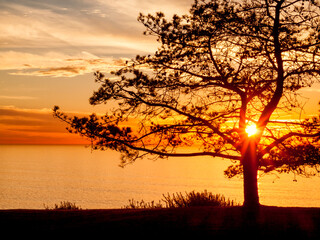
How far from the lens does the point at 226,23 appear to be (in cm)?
1270

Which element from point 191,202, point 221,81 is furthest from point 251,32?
point 191,202

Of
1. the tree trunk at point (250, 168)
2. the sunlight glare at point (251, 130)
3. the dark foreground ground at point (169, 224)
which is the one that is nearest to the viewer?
the dark foreground ground at point (169, 224)

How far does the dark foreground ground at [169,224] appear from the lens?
1005 centimetres

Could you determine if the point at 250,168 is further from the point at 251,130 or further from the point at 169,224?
the point at 169,224

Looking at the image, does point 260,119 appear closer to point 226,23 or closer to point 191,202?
point 226,23

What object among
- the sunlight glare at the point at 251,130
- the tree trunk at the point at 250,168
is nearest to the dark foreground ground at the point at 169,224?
the tree trunk at the point at 250,168

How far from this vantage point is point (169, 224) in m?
10.9

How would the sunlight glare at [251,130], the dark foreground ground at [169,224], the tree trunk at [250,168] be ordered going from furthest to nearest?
the sunlight glare at [251,130]
the tree trunk at [250,168]
the dark foreground ground at [169,224]

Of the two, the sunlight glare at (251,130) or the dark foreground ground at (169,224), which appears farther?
the sunlight glare at (251,130)

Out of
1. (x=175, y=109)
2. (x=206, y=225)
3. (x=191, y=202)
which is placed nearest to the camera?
(x=206, y=225)

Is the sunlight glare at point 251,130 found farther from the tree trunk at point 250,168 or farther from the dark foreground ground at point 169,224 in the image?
the dark foreground ground at point 169,224

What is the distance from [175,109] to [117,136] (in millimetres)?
2001

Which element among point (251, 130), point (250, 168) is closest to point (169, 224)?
point (250, 168)

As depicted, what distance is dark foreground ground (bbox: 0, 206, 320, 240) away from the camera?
10.1m
